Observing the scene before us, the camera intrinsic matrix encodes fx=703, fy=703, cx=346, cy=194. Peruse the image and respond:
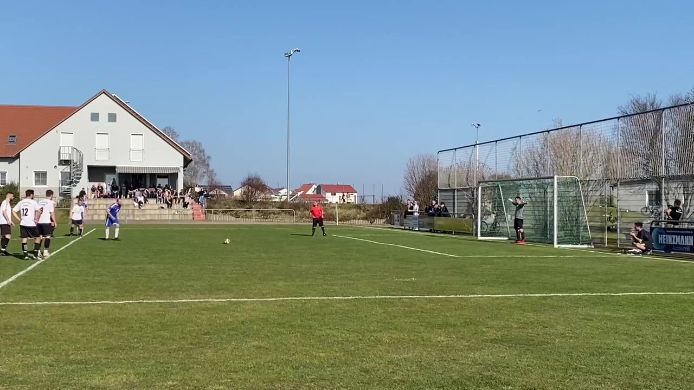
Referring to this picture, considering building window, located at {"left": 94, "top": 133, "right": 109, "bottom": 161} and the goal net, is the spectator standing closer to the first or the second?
the goal net

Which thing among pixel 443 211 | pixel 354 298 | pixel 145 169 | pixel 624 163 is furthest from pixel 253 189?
pixel 354 298

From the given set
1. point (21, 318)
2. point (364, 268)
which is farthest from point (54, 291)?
point (364, 268)

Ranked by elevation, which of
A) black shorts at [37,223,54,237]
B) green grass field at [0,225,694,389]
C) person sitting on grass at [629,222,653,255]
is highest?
black shorts at [37,223,54,237]

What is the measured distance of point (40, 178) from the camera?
60.5m

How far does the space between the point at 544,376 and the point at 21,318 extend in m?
6.66

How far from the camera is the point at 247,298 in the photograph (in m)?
11.3

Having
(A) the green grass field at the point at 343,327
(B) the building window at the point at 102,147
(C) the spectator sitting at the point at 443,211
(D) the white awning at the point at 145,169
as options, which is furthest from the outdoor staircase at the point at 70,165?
(A) the green grass field at the point at 343,327

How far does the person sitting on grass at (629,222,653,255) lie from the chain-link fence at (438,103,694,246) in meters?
1.73

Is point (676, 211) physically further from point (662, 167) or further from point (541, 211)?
point (541, 211)

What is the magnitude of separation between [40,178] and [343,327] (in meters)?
58.2

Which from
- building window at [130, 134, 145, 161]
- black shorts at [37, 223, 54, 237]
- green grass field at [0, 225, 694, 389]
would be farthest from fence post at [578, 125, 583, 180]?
building window at [130, 134, 145, 161]

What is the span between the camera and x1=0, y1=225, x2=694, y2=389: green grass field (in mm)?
6352

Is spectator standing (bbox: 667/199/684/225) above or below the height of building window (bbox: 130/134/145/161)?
below

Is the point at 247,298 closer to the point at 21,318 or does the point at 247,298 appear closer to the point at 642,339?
the point at 21,318
